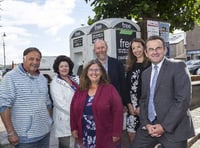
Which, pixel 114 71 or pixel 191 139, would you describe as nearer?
pixel 114 71

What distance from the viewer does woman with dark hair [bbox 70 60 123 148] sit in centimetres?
364

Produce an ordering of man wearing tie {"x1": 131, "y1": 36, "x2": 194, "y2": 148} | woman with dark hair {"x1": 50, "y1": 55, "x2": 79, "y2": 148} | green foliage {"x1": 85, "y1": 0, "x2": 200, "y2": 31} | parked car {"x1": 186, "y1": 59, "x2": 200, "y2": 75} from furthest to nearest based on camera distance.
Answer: parked car {"x1": 186, "y1": 59, "x2": 200, "y2": 75} → green foliage {"x1": 85, "y1": 0, "x2": 200, "y2": 31} → woman with dark hair {"x1": 50, "y1": 55, "x2": 79, "y2": 148} → man wearing tie {"x1": 131, "y1": 36, "x2": 194, "y2": 148}

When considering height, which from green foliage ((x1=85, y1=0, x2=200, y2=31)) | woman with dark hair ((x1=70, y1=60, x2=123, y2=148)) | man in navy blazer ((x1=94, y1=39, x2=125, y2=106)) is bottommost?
woman with dark hair ((x1=70, y1=60, x2=123, y2=148))

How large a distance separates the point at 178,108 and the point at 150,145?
0.66 m

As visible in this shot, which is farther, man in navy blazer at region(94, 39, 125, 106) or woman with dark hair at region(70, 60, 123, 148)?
man in navy blazer at region(94, 39, 125, 106)

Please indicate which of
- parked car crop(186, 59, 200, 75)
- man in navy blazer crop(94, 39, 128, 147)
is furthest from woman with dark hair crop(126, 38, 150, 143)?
parked car crop(186, 59, 200, 75)

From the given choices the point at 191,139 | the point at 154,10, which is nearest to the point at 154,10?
the point at 154,10

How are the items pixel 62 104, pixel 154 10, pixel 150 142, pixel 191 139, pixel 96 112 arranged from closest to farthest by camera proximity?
pixel 96 112, pixel 150 142, pixel 62 104, pixel 191 139, pixel 154 10

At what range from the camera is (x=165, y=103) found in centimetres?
345

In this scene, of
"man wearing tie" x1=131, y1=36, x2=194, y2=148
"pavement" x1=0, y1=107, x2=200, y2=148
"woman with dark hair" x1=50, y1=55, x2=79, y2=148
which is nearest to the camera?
"man wearing tie" x1=131, y1=36, x2=194, y2=148

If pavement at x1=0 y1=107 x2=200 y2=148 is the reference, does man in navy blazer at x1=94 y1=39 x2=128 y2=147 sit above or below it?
above

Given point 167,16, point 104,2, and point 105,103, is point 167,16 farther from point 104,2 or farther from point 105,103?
point 105,103

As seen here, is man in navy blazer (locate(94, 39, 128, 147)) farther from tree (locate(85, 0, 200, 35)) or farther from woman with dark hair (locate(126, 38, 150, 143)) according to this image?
tree (locate(85, 0, 200, 35))

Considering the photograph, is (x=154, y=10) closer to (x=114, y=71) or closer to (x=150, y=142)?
(x=114, y=71)
